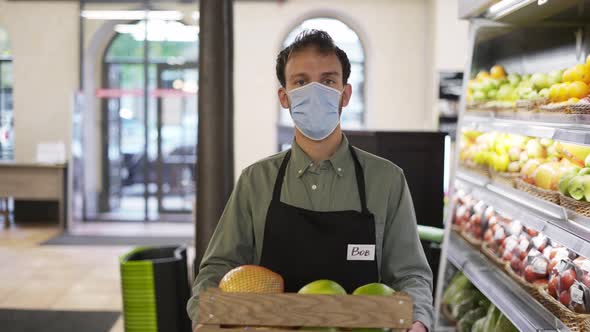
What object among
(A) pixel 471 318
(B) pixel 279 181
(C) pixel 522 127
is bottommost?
(A) pixel 471 318

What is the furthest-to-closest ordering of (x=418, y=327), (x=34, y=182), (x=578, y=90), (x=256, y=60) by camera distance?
(x=256, y=60)
(x=34, y=182)
(x=578, y=90)
(x=418, y=327)

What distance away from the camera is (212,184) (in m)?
4.22

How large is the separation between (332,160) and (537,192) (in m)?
1.49

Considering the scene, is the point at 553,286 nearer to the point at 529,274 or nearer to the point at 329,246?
the point at 529,274

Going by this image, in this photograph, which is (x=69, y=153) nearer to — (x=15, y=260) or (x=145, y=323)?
(x=15, y=260)

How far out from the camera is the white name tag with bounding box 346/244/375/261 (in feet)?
5.72

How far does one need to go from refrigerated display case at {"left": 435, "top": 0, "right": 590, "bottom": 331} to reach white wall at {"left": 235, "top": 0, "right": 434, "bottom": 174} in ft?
22.4

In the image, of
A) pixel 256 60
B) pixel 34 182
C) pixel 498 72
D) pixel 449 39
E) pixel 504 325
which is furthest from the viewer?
pixel 256 60

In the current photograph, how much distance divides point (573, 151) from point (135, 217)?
31.0 ft

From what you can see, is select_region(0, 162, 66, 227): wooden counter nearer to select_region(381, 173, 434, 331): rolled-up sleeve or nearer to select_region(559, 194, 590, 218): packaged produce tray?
select_region(559, 194, 590, 218): packaged produce tray

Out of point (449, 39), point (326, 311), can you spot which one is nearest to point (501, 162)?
point (326, 311)

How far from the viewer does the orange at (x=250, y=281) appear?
5.04 feet

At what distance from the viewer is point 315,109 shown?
5.69 ft

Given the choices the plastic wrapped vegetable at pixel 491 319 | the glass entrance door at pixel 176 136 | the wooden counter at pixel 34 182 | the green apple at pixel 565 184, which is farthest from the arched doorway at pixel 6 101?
the green apple at pixel 565 184
